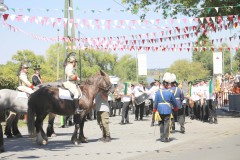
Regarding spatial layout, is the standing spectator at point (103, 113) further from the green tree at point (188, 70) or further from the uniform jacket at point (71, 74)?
the green tree at point (188, 70)

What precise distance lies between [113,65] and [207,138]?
81903 millimetres

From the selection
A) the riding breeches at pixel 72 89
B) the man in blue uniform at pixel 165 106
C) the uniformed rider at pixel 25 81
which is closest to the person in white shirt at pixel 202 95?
the man in blue uniform at pixel 165 106

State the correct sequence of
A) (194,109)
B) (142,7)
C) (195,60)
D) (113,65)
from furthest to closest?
(195,60), (113,65), (142,7), (194,109)

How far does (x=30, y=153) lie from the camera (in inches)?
427

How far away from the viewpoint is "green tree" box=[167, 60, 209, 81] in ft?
359

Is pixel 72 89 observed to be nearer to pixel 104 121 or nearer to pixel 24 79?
pixel 104 121

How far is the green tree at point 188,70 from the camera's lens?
359 ft

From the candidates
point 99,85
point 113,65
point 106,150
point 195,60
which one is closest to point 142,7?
point 99,85

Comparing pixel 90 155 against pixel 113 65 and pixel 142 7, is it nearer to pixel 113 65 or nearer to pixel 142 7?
pixel 142 7

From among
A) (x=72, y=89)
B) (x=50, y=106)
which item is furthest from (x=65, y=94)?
(x=50, y=106)

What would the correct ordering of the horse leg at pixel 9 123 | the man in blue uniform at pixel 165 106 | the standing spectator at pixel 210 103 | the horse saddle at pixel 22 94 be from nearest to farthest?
the man in blue uniform at pixel 165 106 < the horse saddle at pixel 22 94 < the horse leg at pixel 9 123 < the standing spectator at pixel 210 103

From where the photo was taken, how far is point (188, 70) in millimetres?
111438

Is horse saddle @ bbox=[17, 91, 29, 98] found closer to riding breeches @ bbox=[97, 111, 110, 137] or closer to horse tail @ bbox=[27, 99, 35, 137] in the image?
horse tail @ bbox=[27, 99, 35, 137]

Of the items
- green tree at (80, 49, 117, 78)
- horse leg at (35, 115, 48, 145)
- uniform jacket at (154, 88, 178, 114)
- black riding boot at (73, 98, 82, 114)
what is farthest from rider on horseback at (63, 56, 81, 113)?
green tree at (80, 49, 117, 78)
